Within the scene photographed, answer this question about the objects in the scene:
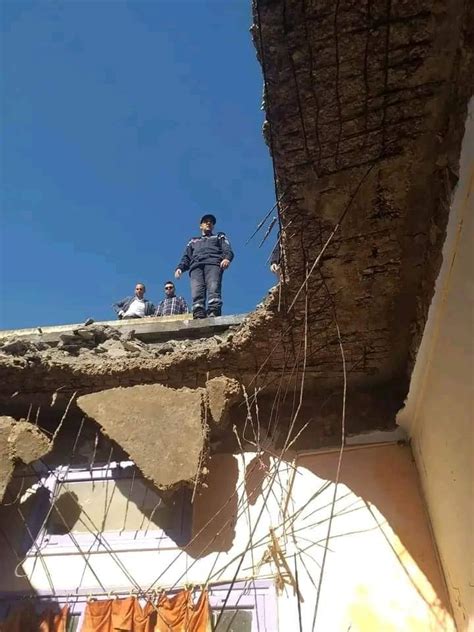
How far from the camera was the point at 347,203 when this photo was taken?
287cm

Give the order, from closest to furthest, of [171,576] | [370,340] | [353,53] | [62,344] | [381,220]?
[353,53] → [381,220] → [171,576] → [370,340] → [62,344]

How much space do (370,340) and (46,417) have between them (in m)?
2.71

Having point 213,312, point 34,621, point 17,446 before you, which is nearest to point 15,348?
point 17,446

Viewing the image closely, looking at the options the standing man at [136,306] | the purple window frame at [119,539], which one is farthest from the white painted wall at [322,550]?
the standing man at [136,306]

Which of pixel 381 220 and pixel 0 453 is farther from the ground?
pixel 381 220

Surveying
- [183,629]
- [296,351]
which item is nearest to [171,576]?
A: [183,629]

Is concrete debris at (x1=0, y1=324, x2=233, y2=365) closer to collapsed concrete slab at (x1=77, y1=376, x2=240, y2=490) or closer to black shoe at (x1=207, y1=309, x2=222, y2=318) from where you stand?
collapsed concrete slab at (x1=77, y1=376, x2=240, y2=490)

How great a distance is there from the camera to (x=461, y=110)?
2.38m

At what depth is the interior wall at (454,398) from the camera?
245 centimetres

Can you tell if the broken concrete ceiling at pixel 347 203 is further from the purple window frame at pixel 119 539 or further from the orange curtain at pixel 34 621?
the orange curtain at pixel 34 621

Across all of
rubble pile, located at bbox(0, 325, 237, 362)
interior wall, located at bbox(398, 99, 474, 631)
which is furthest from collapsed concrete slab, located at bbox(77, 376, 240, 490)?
interior wall, located at bbox(398, 99, 474, 631)

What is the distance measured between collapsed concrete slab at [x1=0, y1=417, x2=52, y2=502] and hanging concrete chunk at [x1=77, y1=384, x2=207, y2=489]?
37 centimetres

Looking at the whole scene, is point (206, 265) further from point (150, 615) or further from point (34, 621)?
point (34, 621)

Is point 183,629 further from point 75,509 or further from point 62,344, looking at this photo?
point 62,344
